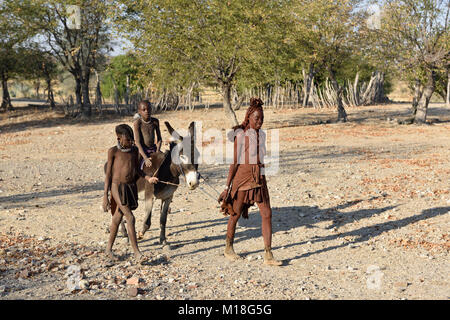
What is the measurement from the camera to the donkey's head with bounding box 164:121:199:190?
6613 millimetres

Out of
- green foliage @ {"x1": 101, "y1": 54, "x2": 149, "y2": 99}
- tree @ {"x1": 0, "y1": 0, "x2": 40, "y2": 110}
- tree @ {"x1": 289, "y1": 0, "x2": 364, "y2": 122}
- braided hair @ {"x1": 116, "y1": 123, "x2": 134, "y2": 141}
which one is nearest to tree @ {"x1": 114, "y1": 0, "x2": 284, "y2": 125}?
tree @ {"x1": 289, "y1": 0, "x2": 364, "y2": 122}

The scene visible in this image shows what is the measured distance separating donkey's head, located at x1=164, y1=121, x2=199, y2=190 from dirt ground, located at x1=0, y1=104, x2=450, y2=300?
1140 millimetres

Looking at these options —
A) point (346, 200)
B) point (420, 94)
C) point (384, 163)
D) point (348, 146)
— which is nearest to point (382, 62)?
point (420, 94)

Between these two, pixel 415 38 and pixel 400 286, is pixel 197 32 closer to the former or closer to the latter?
pixel 415 38

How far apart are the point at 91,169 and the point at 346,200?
790cm

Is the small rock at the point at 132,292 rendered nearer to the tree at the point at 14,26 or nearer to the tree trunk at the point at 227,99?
the tree trunk at the point at 227,99

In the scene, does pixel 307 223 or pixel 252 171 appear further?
pixel 307 223

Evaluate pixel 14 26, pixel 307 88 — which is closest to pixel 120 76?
pixel 14 26

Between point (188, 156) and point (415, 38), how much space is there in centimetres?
1897

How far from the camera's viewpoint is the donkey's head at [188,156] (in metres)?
6.61

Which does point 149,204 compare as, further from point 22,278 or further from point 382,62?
point 382,62

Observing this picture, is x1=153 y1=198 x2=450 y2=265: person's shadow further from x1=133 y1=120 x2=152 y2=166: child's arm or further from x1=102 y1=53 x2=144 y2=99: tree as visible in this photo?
x1=102 y1=53 x2=144 y2=99: tree

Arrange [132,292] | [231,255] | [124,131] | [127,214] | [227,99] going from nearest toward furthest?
[132,292] → [124,131] → [127,214] → [231,255] → [227,99]

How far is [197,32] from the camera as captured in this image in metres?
19.7
